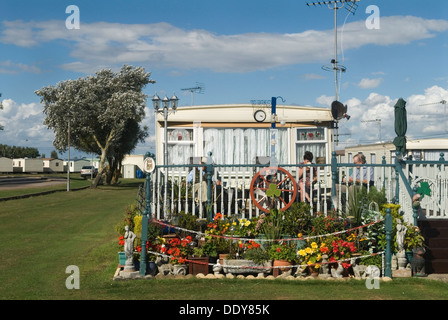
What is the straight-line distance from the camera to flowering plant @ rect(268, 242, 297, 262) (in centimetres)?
742

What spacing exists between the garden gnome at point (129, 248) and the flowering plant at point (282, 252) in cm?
193

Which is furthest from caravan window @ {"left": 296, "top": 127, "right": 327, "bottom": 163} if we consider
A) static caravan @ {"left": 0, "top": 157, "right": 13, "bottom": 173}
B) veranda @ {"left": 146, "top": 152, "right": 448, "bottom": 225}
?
static caravan @ {"left": 0, "top": 157, "right": 13, "bottom": 173}

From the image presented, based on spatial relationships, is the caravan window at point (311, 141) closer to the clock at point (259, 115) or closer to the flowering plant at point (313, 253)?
the clock at point (259, 115)

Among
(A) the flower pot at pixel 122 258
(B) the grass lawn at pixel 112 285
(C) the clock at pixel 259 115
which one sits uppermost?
(C) the clock at pixel 259 115

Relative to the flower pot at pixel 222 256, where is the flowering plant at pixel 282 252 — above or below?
above

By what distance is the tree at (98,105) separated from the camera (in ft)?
124

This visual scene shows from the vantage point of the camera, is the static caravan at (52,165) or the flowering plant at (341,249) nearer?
the flowering plant at (341,249)

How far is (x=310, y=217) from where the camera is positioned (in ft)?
26.3

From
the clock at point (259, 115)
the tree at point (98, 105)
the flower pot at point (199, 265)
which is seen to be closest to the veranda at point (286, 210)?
the flower pot at point (199, 265)

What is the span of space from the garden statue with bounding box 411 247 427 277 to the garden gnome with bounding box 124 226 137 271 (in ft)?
12.9

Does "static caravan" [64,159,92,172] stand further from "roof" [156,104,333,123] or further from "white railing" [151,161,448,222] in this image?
"white railing" [151,161,448,222]

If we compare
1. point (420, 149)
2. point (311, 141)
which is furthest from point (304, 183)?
point (420, 149)
